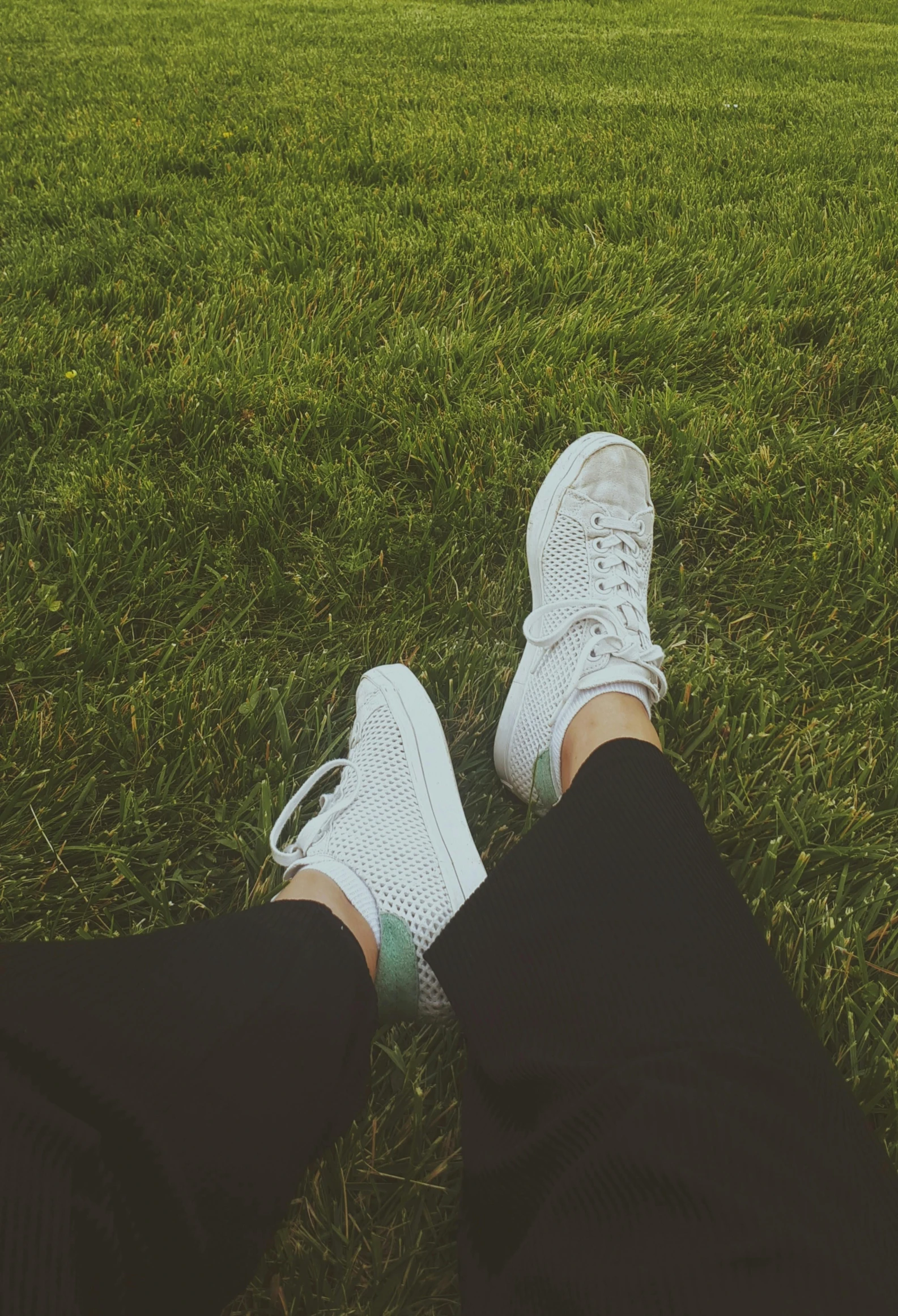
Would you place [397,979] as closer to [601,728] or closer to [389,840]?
[389,840]

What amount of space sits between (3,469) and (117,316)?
775 mm

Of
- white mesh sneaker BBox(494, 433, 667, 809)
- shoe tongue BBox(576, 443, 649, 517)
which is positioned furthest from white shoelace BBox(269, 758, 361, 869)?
shoe tongue BBox(576, 443, 649, 517)

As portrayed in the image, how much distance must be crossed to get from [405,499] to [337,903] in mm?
1114

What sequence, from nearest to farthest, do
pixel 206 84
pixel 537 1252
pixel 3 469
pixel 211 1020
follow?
pixel 537 1252
pixel 211 1020
pixel 3 469
pixel 206 84

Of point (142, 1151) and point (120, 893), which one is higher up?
point (142, 1151)

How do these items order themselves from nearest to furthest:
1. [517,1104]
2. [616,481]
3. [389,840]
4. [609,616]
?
[517,1104]
[389,840]
[609,616]
[616,481]

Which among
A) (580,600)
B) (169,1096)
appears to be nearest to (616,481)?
(580,600)

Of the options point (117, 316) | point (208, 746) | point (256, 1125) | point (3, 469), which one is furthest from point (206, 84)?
point (256, 1125)

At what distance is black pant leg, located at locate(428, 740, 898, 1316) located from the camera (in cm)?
68

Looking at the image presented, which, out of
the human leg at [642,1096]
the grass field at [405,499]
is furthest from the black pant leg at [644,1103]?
the grass field at [405,499]

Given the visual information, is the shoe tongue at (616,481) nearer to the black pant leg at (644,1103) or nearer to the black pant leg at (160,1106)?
the black pant leg at (644,1103)

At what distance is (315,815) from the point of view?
4.77 feet

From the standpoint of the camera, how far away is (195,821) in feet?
4.57

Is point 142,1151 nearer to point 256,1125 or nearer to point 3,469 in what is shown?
point 256,1125
